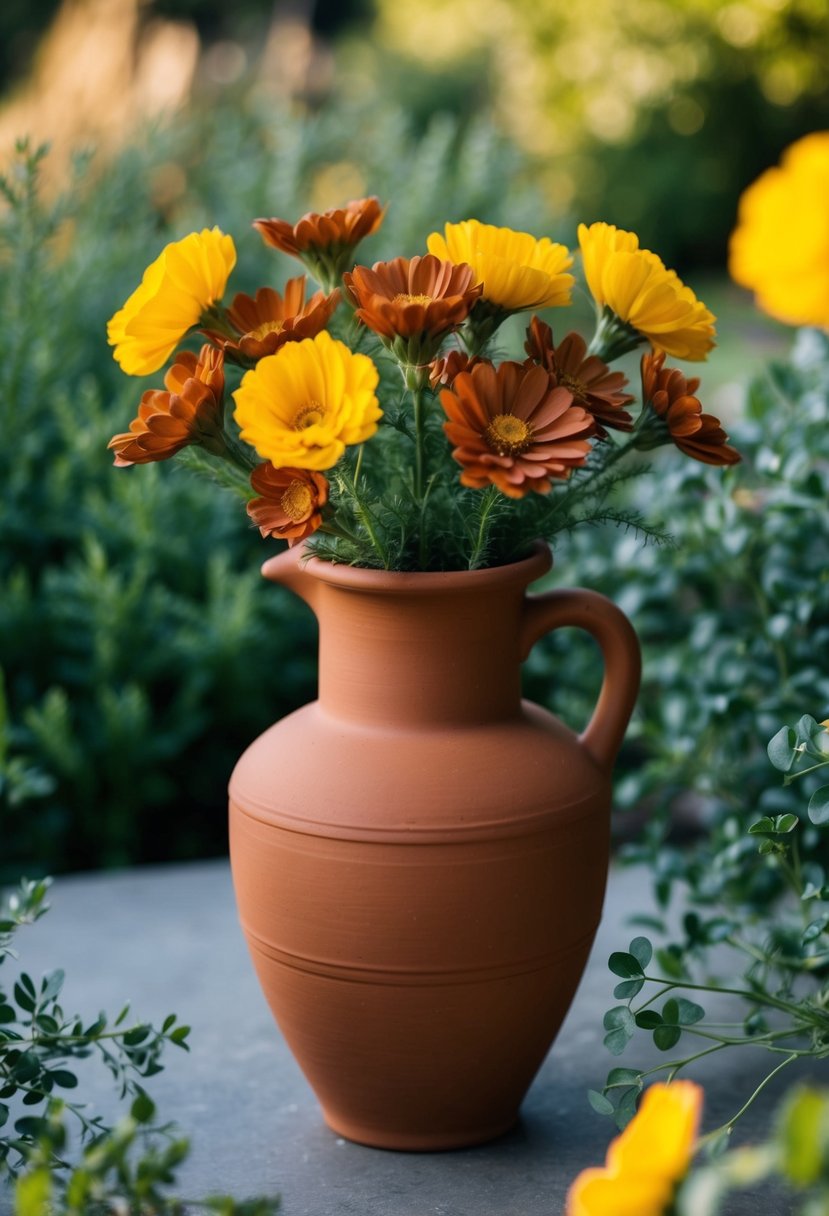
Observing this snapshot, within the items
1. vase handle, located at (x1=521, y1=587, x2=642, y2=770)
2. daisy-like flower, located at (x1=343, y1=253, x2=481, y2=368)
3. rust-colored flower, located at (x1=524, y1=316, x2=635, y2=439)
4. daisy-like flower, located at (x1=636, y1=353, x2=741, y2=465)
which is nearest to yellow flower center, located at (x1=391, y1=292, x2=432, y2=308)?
daisy-like flower, located at (x1=343, y1=253, x2=481, y2=368)

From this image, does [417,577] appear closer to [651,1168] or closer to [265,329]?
[265,329]

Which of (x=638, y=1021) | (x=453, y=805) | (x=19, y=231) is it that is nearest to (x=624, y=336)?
(x=453, y=805)

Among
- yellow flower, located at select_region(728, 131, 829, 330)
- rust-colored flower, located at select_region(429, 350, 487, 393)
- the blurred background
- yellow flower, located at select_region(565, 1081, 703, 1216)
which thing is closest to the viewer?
yellow flower, located at select_region(565, 1081, 703, 1216)

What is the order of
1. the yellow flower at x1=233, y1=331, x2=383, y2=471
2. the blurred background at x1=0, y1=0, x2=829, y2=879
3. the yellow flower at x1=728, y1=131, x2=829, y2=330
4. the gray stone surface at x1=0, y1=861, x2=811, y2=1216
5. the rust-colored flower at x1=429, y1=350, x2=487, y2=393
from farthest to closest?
the blurred background at x1=0, y1=0, x2=829, y2=879, the yellow flower at x1=728, y1=131, x2=829, y2=330, the gray stone surface at x1=0, y1=861, x2=811, y2=1216, the rust-colored flower at x1=429, y1=350, x2=487, y2=393, the yellow flower at x1=233, y1=331, x2=383, y2=471

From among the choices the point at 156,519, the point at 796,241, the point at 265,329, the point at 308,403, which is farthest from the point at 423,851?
the point at 156,519

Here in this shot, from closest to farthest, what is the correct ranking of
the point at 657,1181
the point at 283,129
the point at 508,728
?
the point at 657,1181 → the point at 508,728 → the point at 283,129

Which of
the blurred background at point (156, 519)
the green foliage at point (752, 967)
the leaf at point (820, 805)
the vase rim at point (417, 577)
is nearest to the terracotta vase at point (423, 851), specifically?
the vase rim at point (417, 577)

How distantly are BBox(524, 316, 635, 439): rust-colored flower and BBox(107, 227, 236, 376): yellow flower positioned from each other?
325 mm

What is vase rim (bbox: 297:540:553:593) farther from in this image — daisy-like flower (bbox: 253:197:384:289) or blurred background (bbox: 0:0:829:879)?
blurred background (bbox: 0:0:829:879)

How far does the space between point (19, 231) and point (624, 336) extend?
1.63 meters

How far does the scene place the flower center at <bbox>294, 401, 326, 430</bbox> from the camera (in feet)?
4.50

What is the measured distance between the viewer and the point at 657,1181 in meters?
0.95

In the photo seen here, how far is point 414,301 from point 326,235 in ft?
0.64

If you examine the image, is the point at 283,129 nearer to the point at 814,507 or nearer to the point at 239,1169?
the point at 814,507
